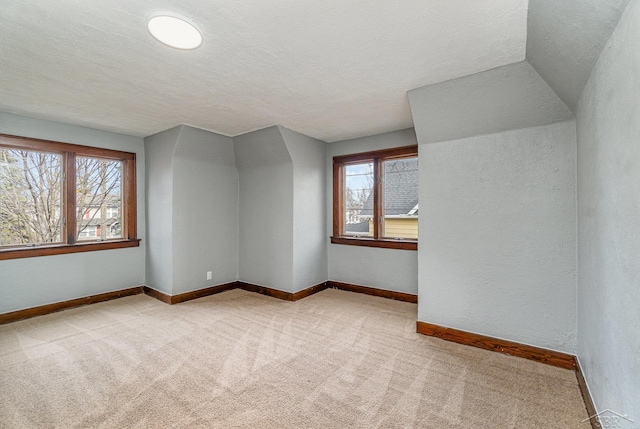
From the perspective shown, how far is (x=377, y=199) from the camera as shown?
417cm

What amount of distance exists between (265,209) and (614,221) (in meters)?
3.66

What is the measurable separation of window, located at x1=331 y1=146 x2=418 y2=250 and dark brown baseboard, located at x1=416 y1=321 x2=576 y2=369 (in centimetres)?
122

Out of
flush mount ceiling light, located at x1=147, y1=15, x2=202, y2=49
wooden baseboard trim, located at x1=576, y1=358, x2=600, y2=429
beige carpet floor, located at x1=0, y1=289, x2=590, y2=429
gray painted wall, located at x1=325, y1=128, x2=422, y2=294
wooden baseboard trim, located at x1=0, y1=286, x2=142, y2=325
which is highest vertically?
flush mount ceiling light, located at x1=147, y1=15, x2=202, y2=49

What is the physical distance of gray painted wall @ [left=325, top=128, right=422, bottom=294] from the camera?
386 centimetres

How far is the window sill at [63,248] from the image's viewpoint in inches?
125

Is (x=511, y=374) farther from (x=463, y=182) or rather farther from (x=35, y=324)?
(x=35, y=324)

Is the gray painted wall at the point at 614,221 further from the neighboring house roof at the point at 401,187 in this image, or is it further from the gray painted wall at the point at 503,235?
the neighboring house roof at the point at 401,187

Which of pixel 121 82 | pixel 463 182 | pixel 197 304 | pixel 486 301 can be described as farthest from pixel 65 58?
pixel 486 301

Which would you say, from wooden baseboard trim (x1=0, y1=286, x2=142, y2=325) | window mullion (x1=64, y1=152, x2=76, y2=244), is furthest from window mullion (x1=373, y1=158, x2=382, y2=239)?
window mullion (x1=64, y1=152, x2=76, y2=244)

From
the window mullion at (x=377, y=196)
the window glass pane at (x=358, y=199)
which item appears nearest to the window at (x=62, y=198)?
the window glass pane at (x=358, y=199)

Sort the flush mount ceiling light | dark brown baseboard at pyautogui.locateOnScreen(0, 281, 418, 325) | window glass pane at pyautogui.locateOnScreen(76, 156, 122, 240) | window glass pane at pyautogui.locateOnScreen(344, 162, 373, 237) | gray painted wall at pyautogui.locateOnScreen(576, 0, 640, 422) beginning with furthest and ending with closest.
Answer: window glass pane at pyautogui.locateOnScreen(344, 162, 373, 237) < window glass pane at pyautogui.locateOnScreen(76, 156, 122, 240) < dark brown baseboard at pyautogui.locateOnScreen(0, 281, 418, 325) < the flush mount ceiling light < gray painted wall at pyautogui.locateOnScreen(576, 0, 640, 422)

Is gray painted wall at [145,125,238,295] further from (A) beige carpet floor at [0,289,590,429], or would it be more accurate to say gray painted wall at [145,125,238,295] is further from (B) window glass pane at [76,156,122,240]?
(A) beige carpet floor at [0,289,590,429]

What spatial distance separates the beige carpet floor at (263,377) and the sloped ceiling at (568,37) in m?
2.01

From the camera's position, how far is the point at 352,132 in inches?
157
